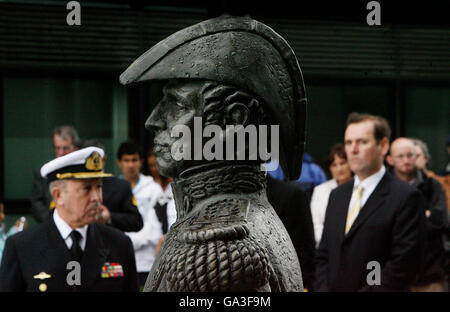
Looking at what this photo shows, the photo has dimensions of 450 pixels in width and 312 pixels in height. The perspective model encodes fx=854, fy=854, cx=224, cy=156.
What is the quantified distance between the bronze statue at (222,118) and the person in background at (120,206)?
292cm

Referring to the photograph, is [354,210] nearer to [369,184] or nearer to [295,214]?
[369,184]

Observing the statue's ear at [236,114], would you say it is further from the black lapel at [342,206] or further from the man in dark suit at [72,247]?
the black lapel at [342,206]

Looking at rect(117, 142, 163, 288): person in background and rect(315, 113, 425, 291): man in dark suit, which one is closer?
rect(315, 113, 425, 291): man in dark suit

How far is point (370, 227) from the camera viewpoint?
17.1 ft

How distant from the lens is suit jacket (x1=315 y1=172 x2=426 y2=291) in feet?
16.8

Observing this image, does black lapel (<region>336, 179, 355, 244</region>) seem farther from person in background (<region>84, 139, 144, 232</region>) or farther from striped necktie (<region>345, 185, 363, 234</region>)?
person in background (<region>84, 139, 144, 232</region>)

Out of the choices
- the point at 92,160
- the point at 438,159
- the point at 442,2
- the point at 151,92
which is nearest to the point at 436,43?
the point at 442,2

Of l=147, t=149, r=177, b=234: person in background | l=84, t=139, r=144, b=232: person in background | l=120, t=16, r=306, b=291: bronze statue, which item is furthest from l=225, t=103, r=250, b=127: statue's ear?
l=147, t=149, r=177, b=234: person in background

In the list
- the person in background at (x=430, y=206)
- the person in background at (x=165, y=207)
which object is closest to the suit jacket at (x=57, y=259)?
the person in background at (x=165, y=207)

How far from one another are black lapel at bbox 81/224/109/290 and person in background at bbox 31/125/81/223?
6.56ft

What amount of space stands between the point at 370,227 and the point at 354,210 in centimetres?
25

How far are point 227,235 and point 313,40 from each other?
7120 mm

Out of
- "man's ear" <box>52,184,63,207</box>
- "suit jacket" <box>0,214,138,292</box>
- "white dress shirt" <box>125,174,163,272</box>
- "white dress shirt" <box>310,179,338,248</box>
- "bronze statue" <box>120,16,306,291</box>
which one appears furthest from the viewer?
"white dress shirt" <box>310,179,338,248</box>

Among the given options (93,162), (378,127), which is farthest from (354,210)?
(93,162)
